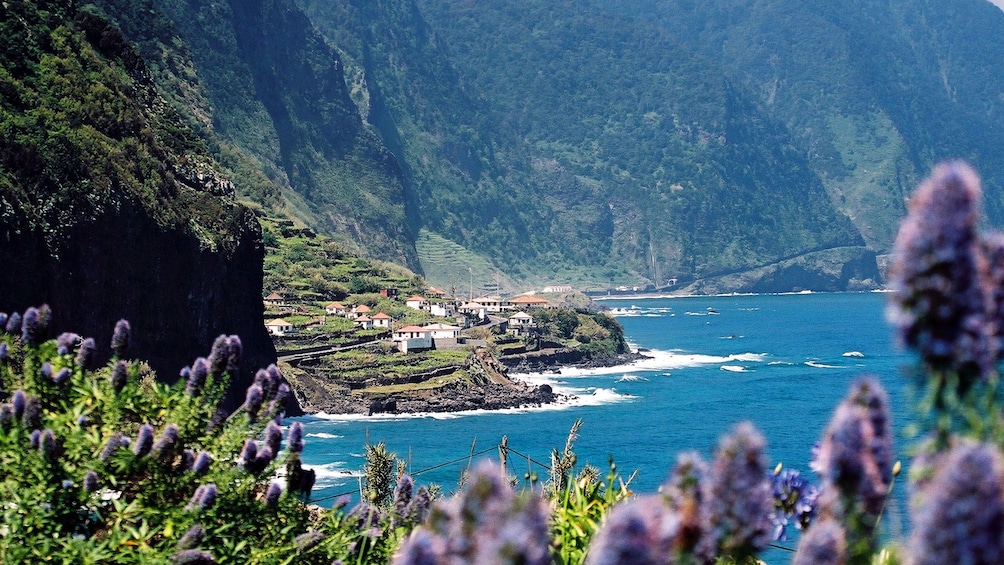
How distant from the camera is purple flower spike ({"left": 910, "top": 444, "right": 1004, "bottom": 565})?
82.2 inches

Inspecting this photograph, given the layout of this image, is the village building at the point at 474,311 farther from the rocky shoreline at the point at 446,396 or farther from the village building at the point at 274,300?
the village building at the point at 274,300

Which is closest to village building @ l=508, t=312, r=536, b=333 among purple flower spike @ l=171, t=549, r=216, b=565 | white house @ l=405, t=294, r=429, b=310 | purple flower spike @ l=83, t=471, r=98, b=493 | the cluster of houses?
the cluster of houses

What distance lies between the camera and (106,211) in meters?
52.8

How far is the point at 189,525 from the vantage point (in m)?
5.65

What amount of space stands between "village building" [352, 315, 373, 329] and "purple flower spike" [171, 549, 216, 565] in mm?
88872

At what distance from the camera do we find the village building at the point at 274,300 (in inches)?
3735

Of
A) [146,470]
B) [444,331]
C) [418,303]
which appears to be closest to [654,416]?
[444,331]

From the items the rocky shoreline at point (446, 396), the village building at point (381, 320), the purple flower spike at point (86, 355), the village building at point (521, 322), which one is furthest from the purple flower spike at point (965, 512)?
the village building at point (521, 322)

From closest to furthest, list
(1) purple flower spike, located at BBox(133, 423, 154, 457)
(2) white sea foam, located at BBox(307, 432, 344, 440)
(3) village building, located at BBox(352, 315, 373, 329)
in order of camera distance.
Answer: (1) purple flower spike, located at BBox(133, 423, 154, 457), (2) white sea foam, located at BBox(307, 432, 344, 440), (3) village building, located at BBox(352, 315, 373, 329)

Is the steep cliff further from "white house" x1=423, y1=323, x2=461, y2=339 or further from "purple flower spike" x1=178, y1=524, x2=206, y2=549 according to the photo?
"purple flower spike" x1=178, y1=524, x2=206, y2=549

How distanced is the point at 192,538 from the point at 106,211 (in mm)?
50152

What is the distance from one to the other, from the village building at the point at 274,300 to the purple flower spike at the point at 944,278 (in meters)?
93.7

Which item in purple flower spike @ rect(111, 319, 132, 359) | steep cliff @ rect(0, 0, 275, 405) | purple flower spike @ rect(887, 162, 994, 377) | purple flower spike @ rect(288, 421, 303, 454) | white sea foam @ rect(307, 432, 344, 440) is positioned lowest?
white sea foam @ rect(307, 432, 344, 440)

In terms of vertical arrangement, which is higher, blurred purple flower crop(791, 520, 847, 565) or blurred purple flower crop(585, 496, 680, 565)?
blurred purple flower crop(585, 496, 680, 565)
